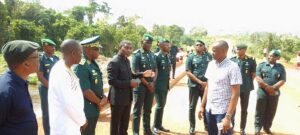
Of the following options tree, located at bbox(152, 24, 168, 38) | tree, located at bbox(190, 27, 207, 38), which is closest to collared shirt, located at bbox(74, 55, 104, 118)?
tree, located at bbox(152, 24, 168, 38)

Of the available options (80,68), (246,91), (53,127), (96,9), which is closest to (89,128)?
(80,68)

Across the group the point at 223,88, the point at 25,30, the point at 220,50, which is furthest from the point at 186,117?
the point at 25,30

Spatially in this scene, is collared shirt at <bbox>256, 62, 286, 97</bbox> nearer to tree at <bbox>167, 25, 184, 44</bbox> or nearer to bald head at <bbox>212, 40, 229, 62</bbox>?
bald head at <bbox>212, 40, 229, 62</bbox>

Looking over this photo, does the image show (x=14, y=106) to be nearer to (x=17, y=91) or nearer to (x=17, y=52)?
(x=17, y=91)

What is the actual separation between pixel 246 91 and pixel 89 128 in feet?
11.6

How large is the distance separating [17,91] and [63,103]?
441 mm

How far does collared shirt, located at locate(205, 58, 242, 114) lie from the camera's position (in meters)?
4.27

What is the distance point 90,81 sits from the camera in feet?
14.0

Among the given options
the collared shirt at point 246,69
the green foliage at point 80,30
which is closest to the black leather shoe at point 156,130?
the collared shirt at point 246,69

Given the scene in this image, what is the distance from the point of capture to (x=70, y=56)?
315cm

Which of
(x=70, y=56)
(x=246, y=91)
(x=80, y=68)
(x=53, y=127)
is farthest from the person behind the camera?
(x=246, y=91)

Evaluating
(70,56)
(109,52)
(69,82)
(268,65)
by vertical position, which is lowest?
(109,52)

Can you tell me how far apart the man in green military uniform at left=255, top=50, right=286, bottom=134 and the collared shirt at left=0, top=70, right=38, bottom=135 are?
528cm

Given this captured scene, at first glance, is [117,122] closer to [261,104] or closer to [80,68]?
[80,68]
